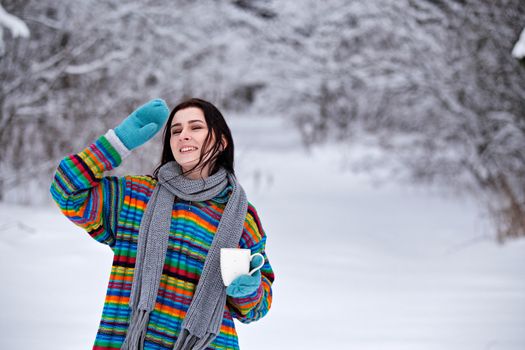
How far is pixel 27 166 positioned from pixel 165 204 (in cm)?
540

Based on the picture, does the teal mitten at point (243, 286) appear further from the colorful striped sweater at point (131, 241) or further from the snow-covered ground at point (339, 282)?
the snow-covered ground at point (339, 282)

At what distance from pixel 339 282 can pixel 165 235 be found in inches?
129

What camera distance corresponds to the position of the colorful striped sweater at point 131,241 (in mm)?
1634

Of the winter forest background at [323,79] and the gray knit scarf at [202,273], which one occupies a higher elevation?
the winter forest background at [323,79]

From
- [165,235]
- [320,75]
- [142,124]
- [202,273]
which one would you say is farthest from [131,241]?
[320,75]

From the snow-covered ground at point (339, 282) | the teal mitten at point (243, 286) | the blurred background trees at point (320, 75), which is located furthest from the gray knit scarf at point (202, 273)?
the blurred background trees at point (320, 75)

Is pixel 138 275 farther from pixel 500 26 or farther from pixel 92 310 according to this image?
pixel 500 26

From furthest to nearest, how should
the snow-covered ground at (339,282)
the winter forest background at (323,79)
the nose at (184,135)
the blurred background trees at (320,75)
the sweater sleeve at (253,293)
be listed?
the blurred background trees at (320,75)
the winter forest background at (323,79)
the snow-covered ground at (339,282)
the nose at (184,135)
the sweater sleeve at (253,293)

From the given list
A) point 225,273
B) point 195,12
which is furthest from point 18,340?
point 195,12

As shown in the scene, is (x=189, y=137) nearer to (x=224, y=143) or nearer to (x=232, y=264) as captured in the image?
(x=224, y=143)

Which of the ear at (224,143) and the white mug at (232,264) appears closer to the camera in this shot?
the white mug at (232,264)

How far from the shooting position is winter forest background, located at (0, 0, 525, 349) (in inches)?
251

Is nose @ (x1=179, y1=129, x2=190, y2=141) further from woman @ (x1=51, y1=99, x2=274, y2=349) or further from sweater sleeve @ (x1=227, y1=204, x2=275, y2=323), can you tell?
sweater sleeve @ (x1=227, y1=204, x2=275, y2=323)

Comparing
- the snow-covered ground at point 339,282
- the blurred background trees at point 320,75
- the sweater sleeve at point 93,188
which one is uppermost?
the blurred background trees at point 320,75
